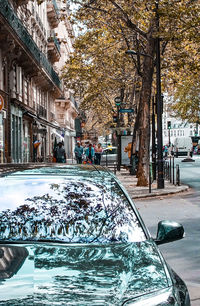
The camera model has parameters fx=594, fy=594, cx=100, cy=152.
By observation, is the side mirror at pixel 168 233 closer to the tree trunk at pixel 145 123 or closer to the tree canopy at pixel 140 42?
the tree canopy at pixel 140 42

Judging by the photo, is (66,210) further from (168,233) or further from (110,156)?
(110,156)

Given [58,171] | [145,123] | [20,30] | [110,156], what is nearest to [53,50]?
[110,156]

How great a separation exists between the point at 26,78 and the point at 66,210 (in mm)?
33766

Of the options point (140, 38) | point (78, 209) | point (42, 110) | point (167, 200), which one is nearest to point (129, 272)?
point (78, 209)

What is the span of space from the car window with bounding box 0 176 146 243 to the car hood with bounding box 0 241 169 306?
17 centimetres

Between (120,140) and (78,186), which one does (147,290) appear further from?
(120,140)

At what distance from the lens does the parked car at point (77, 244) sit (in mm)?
2693

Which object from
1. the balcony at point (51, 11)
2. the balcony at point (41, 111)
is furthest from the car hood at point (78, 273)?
the balcony at point (51, 11)

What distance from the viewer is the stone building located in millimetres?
28831

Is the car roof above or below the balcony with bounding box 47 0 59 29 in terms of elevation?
below

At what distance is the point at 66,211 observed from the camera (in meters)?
3.76

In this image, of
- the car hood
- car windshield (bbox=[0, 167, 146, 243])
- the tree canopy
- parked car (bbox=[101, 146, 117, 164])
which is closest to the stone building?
the tree canopy

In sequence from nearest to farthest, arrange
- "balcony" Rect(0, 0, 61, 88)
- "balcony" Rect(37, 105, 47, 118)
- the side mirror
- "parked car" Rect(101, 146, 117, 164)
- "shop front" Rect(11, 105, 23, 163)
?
1. the side mirror
2. "balcony" Rect(0, 0, 61, 88)
3. "shop front" Rect(11, 105, 23, 163)
4. "parked car" Rect(101, 146, 117, 164)
5. "balcony" Rect(37, 105, 47, 118)

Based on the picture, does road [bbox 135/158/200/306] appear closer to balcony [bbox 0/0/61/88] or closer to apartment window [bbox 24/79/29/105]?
balcony [bbox 0/0/61/88]
